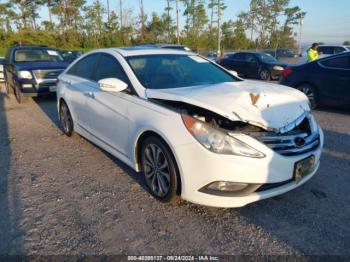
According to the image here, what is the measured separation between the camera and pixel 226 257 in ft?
7.92

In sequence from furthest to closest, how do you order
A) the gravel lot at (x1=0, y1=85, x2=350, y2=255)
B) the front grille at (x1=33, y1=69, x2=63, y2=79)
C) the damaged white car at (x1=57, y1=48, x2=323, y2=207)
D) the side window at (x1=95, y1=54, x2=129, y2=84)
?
the front grille at (x1=33, y1=69, x2=63, y2=79)
the side window at (x1=95, y1=54, x2=129, y2=84)
the damaged white car at (x1=57, y1=48, x2=323, y2=207)
the gravel lot at (x1=0, y1=85, x2=350, y2=255)

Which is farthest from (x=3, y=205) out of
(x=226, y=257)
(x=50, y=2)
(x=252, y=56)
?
(x=50, y=2)

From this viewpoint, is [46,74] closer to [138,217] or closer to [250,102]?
[138,217]

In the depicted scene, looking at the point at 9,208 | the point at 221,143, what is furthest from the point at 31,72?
the point at 221,143

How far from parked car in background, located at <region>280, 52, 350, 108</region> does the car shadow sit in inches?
250

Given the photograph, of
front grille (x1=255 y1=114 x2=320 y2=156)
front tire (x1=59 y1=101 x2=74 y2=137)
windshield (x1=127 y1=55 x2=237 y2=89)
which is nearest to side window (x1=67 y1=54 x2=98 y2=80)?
front tire (x1=59 y1=101 x2=74 y2=137)

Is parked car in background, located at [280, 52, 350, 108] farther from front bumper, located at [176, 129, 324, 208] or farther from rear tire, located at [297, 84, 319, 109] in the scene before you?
front bumper, located at [176, 129, 324, 208]

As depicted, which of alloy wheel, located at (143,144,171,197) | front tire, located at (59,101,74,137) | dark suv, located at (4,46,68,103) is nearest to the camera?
alloy wheel, located at (143,144,171,197)

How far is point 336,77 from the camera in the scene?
6.79 m

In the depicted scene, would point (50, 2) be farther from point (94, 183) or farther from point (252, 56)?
point (94, 183)

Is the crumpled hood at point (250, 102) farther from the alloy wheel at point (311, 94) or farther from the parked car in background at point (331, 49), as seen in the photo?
the parked car in background at point (331, 49)

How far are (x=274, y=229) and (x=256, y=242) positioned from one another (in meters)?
0.26

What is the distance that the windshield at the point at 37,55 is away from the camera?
940cm

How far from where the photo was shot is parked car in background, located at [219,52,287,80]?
14086 mm
